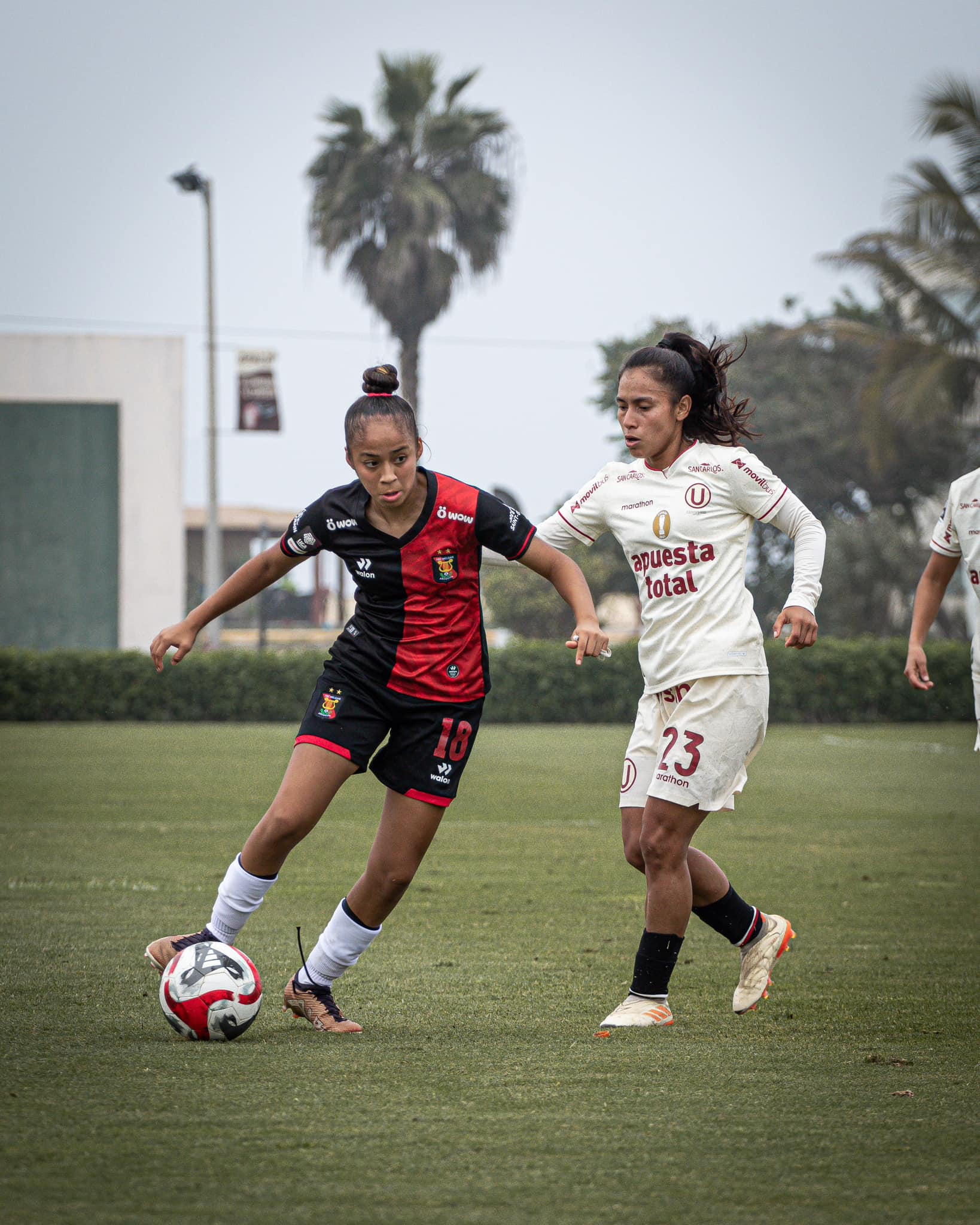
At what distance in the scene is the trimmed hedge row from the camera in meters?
24.7

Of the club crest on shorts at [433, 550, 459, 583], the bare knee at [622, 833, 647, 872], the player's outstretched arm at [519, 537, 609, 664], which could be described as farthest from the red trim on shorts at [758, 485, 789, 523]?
the bare knee at [622, 833, 647, 872]

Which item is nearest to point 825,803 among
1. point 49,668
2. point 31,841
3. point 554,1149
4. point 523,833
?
point 523,833

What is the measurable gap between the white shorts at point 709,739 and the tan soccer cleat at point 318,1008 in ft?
3.85

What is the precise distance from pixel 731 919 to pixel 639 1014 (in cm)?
60

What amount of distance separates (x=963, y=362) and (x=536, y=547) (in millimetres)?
25339

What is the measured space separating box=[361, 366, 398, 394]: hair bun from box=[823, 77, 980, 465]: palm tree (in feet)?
76.8

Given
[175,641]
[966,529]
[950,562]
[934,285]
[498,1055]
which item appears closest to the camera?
[498,1055]

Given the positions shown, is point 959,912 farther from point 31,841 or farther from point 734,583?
point 31,841

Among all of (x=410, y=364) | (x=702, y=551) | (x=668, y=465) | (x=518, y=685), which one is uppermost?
(x=410, y=364)

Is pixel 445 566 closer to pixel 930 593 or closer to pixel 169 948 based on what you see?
pixel 169 948

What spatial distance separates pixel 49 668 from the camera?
80.7ft

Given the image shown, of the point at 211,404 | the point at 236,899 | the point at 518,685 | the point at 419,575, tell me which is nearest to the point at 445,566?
the point at 419,575

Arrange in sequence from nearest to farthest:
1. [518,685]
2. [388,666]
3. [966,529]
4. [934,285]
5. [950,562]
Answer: [388,666] < [966,529] < [950,562] < [518,685] < [934,285]

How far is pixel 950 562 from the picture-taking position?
5.59 meters
